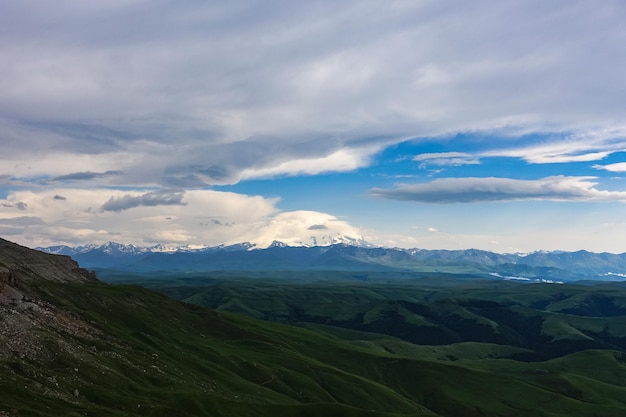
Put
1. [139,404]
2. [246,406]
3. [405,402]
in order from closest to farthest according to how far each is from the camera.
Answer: [139,404] < [246,406] < [405,402]

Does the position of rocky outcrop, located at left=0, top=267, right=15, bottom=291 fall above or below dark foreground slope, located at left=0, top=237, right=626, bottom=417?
above

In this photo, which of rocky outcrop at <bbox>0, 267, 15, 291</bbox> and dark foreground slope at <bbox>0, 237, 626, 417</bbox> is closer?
dark foreground slope at <bbox>0, 237, 626, 417</bbox>

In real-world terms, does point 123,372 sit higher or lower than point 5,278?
lower

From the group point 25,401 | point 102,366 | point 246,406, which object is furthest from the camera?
point 246,406

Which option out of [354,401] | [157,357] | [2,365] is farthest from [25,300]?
[354,401]

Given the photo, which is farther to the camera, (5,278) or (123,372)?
(5,278)

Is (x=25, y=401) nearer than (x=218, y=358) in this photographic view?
Yes

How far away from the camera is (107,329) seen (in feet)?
514

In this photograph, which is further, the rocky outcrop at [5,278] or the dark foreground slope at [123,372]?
A: the rocky outcrop at [5,278]

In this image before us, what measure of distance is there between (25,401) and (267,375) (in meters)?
106

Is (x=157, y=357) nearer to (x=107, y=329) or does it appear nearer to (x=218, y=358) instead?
(x=107, y=329)

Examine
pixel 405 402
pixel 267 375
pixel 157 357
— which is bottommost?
pixel 405 402

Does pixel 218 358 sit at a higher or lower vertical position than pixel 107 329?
lower

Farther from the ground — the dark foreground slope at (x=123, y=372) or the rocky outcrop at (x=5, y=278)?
the rocky outcrop at (x=5, y=278)
